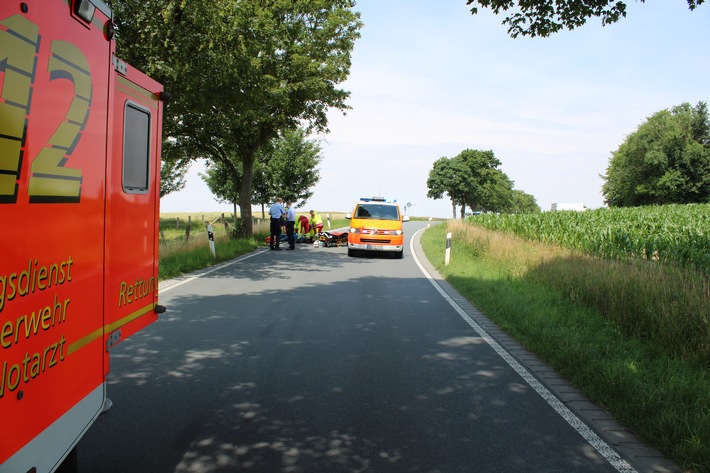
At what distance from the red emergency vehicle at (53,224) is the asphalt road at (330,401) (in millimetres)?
1104

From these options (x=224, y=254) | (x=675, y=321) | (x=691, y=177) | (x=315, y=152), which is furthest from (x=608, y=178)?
(x=675, y=321)

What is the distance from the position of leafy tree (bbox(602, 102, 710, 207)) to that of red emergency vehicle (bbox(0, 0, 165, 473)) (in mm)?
62716

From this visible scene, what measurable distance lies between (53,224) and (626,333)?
7.10 m

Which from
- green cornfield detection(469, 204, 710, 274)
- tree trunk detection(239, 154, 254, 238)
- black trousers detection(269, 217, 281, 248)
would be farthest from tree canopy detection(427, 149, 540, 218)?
black trousers detection(269, 217, 281, 248)

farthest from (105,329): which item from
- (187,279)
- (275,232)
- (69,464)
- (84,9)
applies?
(275,232)

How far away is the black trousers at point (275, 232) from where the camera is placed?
70.5 feet

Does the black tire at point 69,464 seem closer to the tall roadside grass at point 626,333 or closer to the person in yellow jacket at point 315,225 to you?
the tall roadside grass at point 626,333

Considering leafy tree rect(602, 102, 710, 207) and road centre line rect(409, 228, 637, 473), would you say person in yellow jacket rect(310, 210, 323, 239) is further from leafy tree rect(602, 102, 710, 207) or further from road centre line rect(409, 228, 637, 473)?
leafy tree rect(602, 102, 710, 207)

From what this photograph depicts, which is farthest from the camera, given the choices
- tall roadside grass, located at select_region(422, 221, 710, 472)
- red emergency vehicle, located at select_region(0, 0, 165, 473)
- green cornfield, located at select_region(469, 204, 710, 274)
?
green cornfield, located at select_region(469, 204, 710, 274)

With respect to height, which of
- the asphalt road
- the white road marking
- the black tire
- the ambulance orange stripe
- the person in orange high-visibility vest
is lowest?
the asphalt road

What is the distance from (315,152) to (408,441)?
4273 cm

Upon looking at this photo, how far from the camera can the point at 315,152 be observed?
151ft

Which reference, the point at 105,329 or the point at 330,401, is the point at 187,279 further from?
the point at 105,329

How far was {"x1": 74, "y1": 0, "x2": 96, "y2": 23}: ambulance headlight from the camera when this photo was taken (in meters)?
2.74
